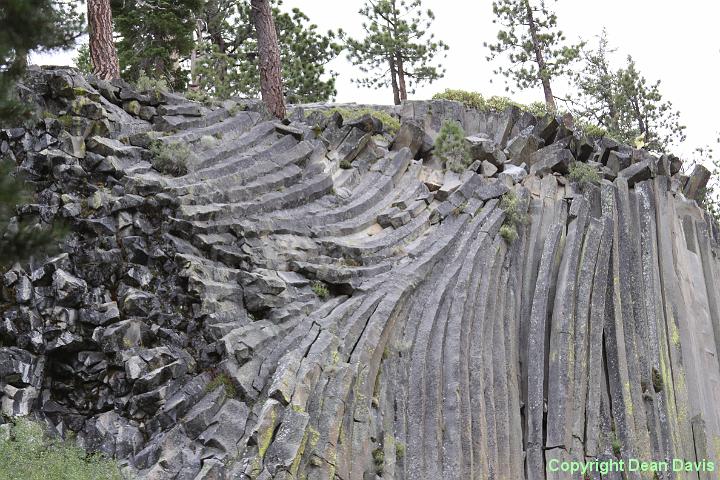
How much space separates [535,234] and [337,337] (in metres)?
6.86

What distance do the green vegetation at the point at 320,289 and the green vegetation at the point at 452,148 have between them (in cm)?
609

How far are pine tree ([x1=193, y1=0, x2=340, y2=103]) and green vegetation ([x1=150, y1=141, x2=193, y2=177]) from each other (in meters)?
9.75

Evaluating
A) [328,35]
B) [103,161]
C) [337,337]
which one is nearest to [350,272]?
[337,337]

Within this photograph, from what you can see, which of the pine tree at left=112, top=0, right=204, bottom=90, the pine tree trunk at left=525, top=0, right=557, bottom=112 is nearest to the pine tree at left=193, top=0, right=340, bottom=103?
the pine tree at left=112, top=0, right=204, bottom=90

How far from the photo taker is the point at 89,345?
1322 centimetres

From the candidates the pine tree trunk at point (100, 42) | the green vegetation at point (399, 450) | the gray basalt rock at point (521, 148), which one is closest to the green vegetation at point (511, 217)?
the gray basalt rock at point (521, 148)

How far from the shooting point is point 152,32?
76.2 ft

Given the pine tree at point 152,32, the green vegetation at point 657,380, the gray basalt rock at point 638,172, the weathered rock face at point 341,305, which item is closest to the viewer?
the weathered rock face at point 341,305

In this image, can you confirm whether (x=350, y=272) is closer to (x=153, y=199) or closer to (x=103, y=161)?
(x=153, y=199)

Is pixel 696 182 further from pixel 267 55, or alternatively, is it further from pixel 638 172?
pixel 267 55

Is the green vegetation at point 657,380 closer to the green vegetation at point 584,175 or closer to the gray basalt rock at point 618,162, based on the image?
the green vegetation at point 584,175

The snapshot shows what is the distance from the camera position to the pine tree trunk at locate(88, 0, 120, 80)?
1750 cm

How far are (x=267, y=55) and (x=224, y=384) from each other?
30.8ft

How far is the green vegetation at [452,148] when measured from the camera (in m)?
20.5
